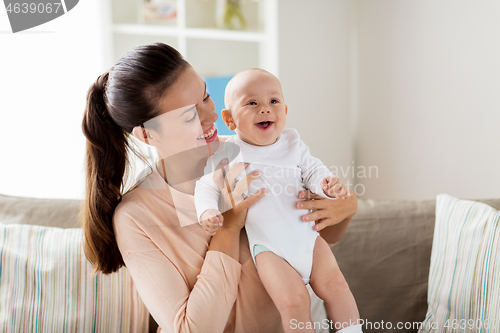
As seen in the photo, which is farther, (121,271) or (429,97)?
(429,97)

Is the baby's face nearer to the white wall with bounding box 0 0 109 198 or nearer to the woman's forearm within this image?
the woman's forearm

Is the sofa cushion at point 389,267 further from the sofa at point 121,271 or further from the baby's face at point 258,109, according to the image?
the baby's face at point 258,109

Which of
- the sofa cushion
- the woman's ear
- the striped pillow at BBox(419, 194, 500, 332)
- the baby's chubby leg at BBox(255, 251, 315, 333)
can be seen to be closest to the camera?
the baby's chubby leg at BBox(255, 251, 315, 333)

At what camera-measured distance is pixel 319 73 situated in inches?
102

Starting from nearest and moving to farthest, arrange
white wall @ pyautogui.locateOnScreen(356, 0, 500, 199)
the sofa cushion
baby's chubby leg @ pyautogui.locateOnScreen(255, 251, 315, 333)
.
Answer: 1. baby's chubby leg @ pyautogui.locateOnScreen(255, 251, 315, 333)
2. the sofa cushion
3. white wall @ pyautogui.locateOnScreen(356, 0, 500, 199)

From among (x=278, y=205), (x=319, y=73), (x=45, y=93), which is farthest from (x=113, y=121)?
(x=319, y=73)

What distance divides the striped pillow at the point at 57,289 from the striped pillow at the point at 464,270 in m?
1.03

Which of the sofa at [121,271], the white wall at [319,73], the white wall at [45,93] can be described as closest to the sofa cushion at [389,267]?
the sofa at [121,271]

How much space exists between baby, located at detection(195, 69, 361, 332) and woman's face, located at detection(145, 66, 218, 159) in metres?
0.10

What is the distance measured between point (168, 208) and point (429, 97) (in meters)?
1.67

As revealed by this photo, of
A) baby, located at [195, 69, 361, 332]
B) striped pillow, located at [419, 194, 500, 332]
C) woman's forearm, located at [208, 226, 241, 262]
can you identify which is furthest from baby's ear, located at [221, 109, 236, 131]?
striped pillow, located at [419, 194, 500, 332]

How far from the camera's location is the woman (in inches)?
40.6

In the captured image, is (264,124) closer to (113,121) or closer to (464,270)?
(113,121)

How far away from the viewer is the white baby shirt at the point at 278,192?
1.07 meters
